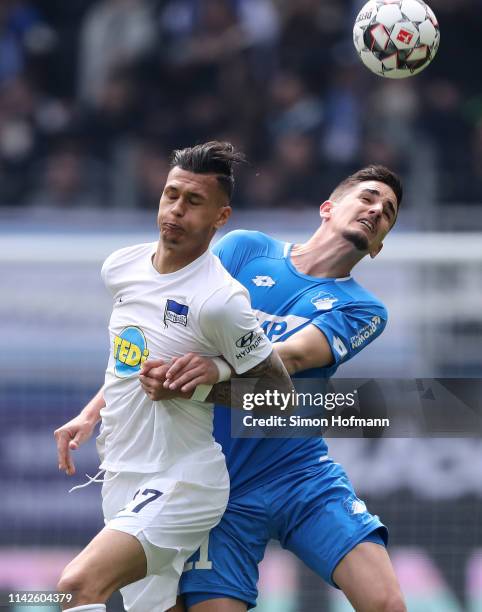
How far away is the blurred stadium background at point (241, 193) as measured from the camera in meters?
7.38

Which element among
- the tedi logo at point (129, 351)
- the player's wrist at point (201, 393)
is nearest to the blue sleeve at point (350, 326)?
the player's wrist at point (201, 393)

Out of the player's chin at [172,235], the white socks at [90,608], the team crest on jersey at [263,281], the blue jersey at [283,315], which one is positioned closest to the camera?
the white socks at [90,608]

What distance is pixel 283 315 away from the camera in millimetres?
5281

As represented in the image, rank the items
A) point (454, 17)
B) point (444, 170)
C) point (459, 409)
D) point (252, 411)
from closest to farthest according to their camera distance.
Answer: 1. point (252, 411)
2. point (459, 409)
3. point (444, 170)
4. point (454, 17)

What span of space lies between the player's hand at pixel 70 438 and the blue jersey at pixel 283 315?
0.57 metres

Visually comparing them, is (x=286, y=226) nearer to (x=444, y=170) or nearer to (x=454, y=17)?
(x=444, y=170)

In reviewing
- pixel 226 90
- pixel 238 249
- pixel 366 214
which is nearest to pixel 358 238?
pixel 366 214

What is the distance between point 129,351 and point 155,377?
0.28 m

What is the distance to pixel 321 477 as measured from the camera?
17.1 ft

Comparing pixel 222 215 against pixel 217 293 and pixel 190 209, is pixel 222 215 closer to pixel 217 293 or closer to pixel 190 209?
pixel 190 209

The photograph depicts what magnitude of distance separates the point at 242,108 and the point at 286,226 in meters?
3.43

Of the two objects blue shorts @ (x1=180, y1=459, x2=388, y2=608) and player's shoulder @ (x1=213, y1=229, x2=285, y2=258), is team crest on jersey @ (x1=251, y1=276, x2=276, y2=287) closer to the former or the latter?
player's shoulder @ (x1=213, y1=229, x2=285, y2=258)

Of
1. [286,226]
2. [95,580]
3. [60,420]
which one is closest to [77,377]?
[60,420]

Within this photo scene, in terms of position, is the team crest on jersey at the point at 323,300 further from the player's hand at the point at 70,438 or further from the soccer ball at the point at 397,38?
the soccer ball at the point at 397,38
